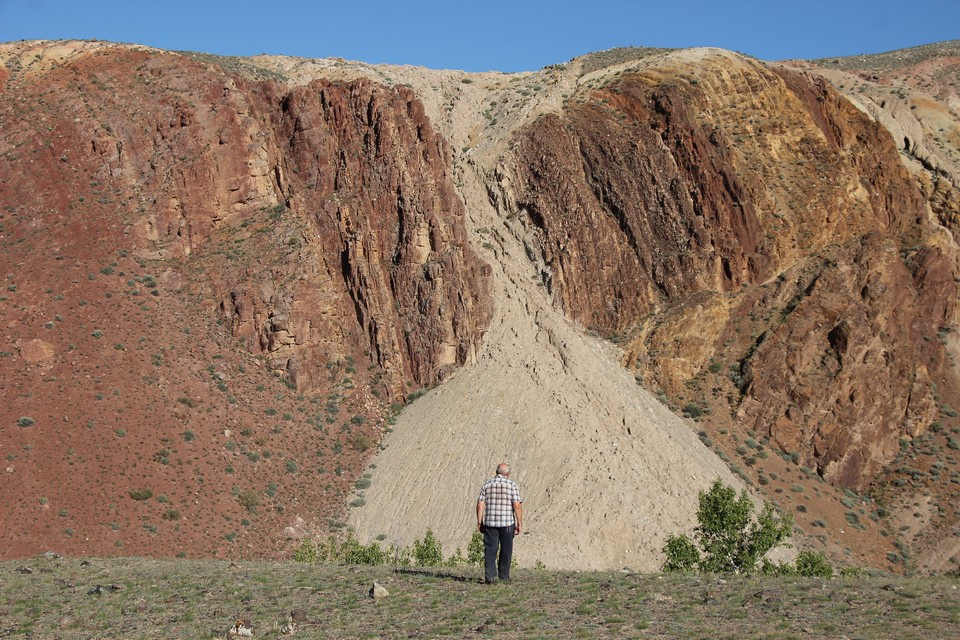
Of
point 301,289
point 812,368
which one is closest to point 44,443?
point 301,289

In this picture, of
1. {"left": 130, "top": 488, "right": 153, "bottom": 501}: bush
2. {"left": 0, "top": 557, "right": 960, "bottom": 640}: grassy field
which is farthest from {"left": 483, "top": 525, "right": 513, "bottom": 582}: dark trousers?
{"left": 130, "top": 488, "right": 153, "bottom": 501}: bush

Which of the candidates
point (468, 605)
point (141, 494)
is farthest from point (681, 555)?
point (141, 494)

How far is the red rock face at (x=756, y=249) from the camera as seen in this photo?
5175cm

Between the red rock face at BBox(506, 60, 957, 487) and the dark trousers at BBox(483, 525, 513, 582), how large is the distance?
33.4m

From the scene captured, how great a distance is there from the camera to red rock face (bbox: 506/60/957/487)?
51.8m

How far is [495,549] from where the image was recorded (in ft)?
63.0

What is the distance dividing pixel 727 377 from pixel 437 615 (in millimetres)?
37792

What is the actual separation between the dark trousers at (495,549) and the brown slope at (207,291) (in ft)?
72.6

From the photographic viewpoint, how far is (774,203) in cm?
5628

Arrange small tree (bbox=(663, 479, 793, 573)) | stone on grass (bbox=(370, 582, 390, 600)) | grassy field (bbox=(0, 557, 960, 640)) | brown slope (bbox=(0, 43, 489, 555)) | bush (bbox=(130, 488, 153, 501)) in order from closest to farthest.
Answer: grassy field (bbox=(0, 557, 960, 640)), stone on grass (bbox=(370, 582, 390, 600)), small tree (bbox=(663, 479, 793, 573)), bush (bbox=(130, 488, 153, 501)), brown slope (bbox=(0, 43, 489, 555))

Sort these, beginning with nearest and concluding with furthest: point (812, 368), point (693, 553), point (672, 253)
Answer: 1. point (693, 553)
2. point (812, 368)
3. point (672, 253)

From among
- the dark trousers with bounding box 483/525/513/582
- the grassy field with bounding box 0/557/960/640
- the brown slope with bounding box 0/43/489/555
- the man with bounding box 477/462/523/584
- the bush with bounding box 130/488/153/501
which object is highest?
the brown slope with bounding box 0/43/489/555

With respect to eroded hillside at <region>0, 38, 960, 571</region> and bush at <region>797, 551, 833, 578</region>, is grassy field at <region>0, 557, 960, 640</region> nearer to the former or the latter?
bush at <region>797, 551, 833, 578</region>

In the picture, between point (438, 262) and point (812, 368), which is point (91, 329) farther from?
point (812, 368)
